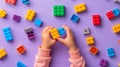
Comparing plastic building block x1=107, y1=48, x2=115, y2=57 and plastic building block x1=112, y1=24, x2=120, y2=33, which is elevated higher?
plastic building block x1=112, y1=24, x2=120, y2=33

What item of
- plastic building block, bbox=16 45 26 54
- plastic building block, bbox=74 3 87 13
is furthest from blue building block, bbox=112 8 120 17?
plastic building block, bbox=16 45 26 54

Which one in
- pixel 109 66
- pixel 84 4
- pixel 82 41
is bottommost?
pixel 109 66

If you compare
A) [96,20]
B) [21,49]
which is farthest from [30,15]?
[96,20]

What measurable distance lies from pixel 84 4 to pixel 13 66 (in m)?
0.39

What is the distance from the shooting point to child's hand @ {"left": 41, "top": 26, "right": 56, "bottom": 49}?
3.87 feet

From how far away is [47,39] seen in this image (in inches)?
46.4

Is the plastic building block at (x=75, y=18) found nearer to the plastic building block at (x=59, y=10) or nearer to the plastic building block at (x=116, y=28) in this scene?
the plastic building block at (x=59, y=10)

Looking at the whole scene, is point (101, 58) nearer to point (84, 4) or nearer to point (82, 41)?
point (82, 41)

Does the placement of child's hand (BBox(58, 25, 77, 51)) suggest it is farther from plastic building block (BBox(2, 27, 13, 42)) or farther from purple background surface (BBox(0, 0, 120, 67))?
plastic building block (BBox(2, 27, 13, 42))

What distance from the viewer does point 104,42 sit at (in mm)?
1195

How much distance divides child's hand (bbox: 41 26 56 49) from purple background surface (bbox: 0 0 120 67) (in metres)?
0.03

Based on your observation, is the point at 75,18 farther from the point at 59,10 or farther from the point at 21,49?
the point at 21,49

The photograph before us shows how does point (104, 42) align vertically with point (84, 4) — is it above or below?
below

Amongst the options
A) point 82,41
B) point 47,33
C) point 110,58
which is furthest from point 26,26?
point 110,58
